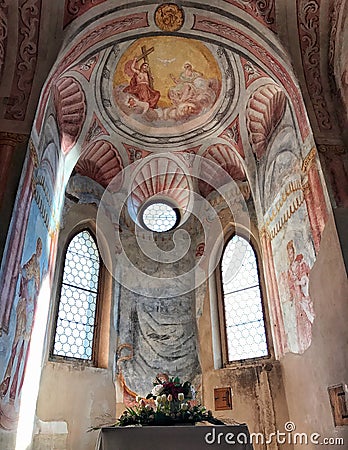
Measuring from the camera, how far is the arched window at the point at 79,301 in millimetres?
8367

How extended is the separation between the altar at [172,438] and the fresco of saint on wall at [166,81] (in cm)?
739

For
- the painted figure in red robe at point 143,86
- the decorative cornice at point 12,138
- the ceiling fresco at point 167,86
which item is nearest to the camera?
the decorative cornice at point 12,138

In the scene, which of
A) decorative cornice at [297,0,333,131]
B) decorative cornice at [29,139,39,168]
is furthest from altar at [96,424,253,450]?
decorative cornice at [297,0,333,131]

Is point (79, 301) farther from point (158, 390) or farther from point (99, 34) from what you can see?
point (99, 34)

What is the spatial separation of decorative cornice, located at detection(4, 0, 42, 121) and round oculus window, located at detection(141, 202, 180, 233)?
5.33 metres

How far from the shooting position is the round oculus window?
11.2 meters

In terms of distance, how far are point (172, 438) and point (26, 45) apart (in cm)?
639

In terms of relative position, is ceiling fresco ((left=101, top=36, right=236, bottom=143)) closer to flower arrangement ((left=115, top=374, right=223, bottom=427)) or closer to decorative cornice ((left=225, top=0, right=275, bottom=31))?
decorative cornice ((left=225, top=0, right=275, bottom=31))

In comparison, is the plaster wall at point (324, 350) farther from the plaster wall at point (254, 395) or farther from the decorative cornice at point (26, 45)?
the decorative cornice at point (26, 45)

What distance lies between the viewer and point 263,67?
7.92 m

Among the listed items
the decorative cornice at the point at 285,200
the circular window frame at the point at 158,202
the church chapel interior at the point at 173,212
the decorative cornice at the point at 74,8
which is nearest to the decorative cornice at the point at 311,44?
the church chapel interior at the point at 173,212

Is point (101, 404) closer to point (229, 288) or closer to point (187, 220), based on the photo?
point (229, 288)

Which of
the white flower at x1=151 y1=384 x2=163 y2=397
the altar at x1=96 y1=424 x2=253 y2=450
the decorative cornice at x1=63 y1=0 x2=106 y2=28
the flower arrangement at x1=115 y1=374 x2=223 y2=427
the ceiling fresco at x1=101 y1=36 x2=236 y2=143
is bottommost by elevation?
the altar at x1=96 y1=424 x2=253 y2=450

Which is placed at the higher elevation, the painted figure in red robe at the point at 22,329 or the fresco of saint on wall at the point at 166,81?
the fresco of saint on wall at the point at 166,81
